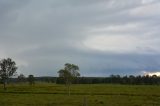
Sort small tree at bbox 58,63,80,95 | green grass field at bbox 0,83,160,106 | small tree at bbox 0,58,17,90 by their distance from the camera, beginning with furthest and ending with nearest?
small tree at bbox 0,58,17,90, small tree at bbox 58,63,80,95, green grass field at bbox 0,83,160,106

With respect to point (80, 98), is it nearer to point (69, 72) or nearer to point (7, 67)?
point (69, 72)

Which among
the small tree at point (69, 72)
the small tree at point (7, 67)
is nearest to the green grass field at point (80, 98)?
the small tree at point (69, 72)

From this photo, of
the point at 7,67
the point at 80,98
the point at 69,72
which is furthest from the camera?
the point at 7,67

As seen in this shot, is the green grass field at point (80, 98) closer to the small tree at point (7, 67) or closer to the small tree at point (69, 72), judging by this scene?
the small tree at point (69, 72)

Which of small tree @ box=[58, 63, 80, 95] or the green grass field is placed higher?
small tree @ box=[58, 63, 80, 95]

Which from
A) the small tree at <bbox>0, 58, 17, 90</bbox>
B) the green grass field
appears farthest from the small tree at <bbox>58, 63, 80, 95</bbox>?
the small tree at <bbox>0, 58, 17, 90</bbox>

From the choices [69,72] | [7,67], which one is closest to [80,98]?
[69,72]

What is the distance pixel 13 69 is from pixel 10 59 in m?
5.23

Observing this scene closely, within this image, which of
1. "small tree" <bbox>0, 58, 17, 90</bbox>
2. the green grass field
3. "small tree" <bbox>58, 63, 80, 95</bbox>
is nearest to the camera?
the green grass field

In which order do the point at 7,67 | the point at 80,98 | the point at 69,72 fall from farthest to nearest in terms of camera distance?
the point at 7,67, the point at 69,72, the point at 80,98

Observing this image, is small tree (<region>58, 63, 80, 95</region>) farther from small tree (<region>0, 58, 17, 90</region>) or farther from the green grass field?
small tree (<region>0, 58, 17, 90</region>)

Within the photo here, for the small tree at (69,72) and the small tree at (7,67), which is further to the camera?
the small tree at (7,67)

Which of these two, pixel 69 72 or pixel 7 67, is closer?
pixel 69 72

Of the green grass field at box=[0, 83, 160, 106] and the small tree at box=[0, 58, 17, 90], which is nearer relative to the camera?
the green grass field at box=[0, 83, 160, 106]
